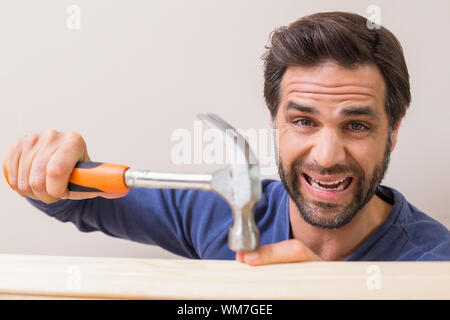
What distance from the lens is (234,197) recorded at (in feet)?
2.71

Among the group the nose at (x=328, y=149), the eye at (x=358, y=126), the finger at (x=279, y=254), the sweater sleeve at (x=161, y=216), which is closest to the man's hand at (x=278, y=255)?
the finger at (x=279, y=254)

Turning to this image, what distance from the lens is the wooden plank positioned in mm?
788

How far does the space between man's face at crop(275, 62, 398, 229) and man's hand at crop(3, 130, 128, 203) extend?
46 cm

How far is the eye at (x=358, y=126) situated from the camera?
1.19m

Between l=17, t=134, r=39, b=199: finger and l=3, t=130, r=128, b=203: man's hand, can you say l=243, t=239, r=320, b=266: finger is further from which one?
l=17, t=134, r=39, b=199: finger

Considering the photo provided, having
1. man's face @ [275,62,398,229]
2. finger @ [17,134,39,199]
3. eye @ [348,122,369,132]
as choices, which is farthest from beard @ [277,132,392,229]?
finger @ [17,134,39,199]

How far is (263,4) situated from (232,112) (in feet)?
1.24

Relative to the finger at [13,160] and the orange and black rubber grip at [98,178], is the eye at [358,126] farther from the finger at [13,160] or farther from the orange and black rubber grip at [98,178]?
the finger at [13,160]

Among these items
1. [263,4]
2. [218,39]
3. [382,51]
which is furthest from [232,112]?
[382,51]

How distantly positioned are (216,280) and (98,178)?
32 cm

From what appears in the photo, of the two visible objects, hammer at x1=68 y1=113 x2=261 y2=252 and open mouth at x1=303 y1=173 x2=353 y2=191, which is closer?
hammer at x1=68 y1=113 x2=261 y2=252
